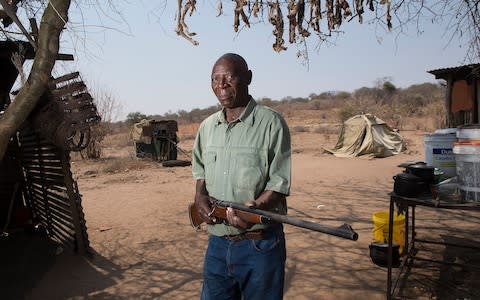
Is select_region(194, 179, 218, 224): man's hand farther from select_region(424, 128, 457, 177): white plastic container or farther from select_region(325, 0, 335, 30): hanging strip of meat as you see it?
select_region(424, 128, 457, 177): white plastic container

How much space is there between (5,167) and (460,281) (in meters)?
6.63

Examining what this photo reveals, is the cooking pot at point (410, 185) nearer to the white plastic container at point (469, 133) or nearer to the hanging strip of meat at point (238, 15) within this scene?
the white plastic container at point (469, 133)

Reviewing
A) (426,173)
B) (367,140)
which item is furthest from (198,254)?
(367,140)

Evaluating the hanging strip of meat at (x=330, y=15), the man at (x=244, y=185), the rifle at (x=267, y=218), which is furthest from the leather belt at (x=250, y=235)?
the hanging strip of meat at (x=330, y=15)

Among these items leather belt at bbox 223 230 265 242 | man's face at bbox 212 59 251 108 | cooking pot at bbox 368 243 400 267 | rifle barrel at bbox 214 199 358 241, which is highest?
man's face at bbox 212 59 251 108

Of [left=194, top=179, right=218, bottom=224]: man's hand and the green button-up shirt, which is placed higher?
the green button-up shirt

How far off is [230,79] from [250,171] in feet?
1.69

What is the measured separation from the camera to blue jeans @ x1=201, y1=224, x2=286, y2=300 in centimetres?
205

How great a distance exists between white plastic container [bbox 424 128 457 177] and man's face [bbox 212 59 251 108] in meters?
2.34

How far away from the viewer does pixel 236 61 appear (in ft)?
7.03

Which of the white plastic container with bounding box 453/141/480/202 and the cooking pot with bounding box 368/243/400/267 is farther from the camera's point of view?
the cooking pot with bounding box 368/243/400/267

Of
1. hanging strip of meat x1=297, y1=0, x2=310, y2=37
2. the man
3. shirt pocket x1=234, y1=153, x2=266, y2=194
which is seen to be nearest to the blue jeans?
the man

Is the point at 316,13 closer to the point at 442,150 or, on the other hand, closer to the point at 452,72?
the point at 442,150

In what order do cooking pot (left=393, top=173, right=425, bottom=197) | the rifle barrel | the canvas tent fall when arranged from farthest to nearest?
the canvas tent < cooking pot (left=393, top=173, right=425, bottom=197) < the rifle barrel
